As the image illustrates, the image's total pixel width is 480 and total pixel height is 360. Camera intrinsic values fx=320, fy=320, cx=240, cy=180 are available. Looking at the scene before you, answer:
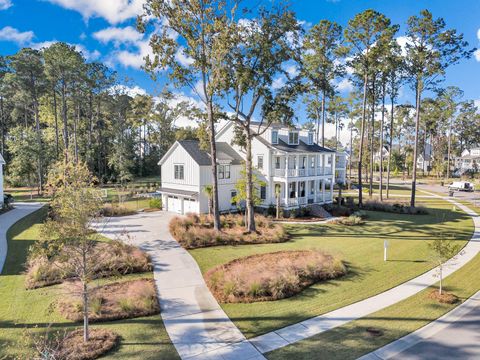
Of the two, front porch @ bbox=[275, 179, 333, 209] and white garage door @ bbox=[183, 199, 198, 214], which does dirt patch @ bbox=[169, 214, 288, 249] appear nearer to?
white garage door @ bbox=[183, 199, 198, 214]

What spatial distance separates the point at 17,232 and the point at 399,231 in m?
27.1

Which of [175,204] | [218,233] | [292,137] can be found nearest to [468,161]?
[292,137]

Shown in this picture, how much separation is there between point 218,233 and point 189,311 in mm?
9836

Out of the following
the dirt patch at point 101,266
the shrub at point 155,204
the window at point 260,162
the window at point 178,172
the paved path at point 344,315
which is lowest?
the paved path at point 344,315

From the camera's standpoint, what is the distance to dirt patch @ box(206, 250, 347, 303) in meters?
12.5

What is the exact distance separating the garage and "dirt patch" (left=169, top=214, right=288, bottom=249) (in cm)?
574

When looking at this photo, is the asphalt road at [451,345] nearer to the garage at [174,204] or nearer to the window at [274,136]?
the window at [274,136]

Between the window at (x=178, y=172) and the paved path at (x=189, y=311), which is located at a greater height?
the window at (x=178, y=172)

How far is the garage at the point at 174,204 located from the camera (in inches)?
1194

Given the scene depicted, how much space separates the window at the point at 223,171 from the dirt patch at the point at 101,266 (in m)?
14.1

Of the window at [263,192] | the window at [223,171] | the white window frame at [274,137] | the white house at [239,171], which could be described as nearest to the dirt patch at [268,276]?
the white house at [239,171]

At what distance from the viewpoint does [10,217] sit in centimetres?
2581

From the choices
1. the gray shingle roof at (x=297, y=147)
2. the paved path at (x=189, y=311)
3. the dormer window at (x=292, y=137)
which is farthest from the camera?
the dormer window at (x=292, y=137)

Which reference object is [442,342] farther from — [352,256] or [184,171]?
[184,171]
